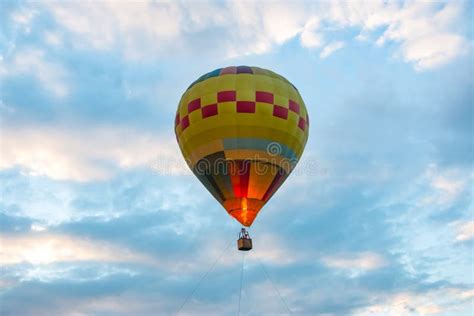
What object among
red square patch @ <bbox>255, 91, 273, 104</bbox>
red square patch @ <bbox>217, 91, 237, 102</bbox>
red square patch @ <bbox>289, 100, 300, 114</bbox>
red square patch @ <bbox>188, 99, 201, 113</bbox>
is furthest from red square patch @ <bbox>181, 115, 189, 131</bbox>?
red square patch @ <bbox>289, 100, 300, 114</bbox>

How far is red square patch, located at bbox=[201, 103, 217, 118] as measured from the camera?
27.9m

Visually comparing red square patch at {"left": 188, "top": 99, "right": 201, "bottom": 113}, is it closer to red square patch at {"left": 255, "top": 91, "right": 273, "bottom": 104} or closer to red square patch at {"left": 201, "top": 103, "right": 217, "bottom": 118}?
red square patch at {"left": 201, "top": 103, "right": 217, "bottom": 118}

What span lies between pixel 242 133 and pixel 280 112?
2.25m

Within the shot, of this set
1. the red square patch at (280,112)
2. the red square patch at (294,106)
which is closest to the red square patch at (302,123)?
the red square patch at (294,106)

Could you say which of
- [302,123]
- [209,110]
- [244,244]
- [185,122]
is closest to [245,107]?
[209,110]

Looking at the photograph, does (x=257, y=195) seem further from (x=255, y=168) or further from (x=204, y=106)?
(x=204, y=106)

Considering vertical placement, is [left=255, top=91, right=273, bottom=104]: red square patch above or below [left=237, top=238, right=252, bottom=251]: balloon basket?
above

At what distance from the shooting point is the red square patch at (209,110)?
2791 cm

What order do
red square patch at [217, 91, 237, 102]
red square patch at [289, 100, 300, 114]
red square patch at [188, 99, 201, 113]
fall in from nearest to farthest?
red square patch at [217, 91, 237, 102], red square patch at [188, 99, 201, 113], red square patch at [289, 100, 300, 114]

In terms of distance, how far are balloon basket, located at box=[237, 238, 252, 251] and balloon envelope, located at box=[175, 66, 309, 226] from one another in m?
0.93

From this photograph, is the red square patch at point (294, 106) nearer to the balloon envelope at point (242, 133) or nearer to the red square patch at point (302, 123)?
the balloon envelope at point (242, 133)

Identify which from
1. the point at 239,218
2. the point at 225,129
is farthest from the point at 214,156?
the point at 239,218

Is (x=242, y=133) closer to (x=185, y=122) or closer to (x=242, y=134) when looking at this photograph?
(x=242, y=134)

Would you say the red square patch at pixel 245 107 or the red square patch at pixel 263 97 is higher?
the red square patch at pixel 263 97
